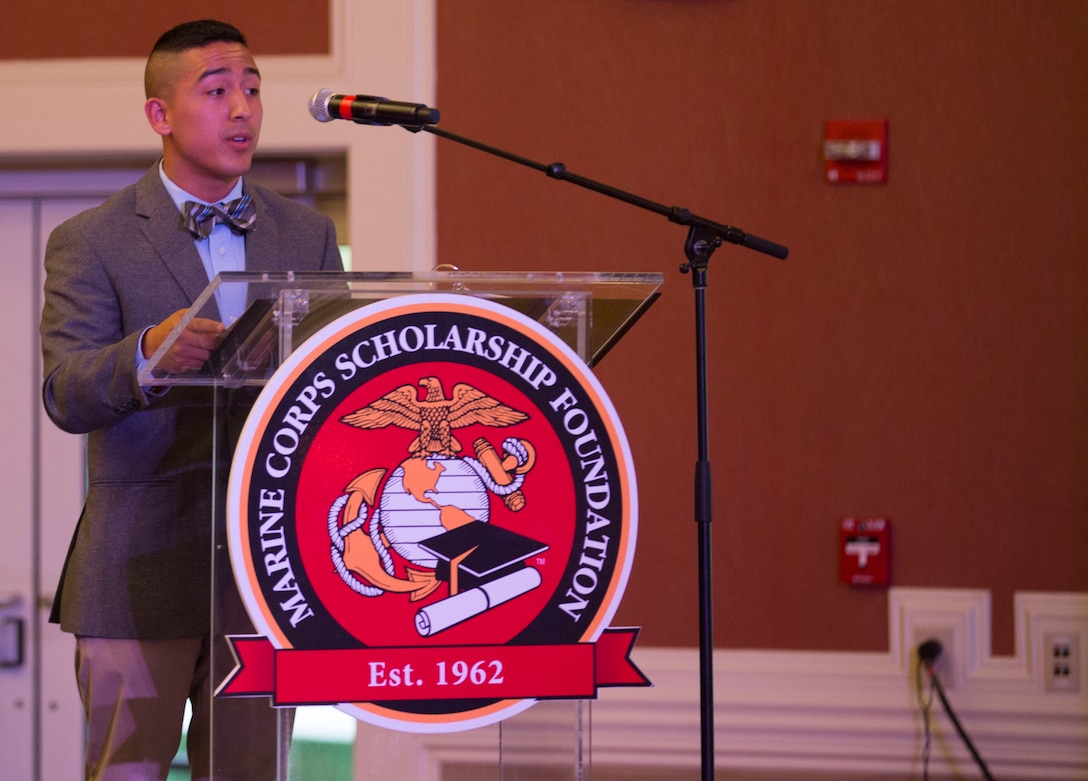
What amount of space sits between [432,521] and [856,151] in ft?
6.20

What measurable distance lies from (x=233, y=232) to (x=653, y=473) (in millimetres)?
1350

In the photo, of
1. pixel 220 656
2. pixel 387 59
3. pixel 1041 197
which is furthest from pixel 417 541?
pixel 1041 197

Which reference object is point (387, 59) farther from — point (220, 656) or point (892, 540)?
point (220, 656)

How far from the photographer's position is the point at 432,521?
1204mm

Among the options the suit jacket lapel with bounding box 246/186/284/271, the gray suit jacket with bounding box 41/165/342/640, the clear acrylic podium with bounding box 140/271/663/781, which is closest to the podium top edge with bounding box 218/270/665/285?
the clear acrylic podium with bounding box 140/271/663/781

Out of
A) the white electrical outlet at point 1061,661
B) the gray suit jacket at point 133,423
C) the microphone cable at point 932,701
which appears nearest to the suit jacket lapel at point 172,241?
the gray suit jacket at point 133,423

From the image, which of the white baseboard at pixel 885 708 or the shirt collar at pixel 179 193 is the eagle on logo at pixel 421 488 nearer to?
the shirt collar at pixel 179 193

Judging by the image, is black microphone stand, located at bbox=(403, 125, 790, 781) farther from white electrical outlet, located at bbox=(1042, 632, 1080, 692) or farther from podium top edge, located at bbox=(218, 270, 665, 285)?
white electrical outlet, located at bbox=(1042, 632, 1080, 692)

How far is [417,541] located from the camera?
1198mm

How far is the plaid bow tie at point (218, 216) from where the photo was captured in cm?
171

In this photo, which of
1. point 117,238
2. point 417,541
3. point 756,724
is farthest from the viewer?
point 756,724

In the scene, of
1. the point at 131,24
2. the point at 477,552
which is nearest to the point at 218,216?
the point at 477,552

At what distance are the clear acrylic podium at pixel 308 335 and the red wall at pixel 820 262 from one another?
1512 millimetres

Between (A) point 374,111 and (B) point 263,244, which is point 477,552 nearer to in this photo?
(A) point 374,111
